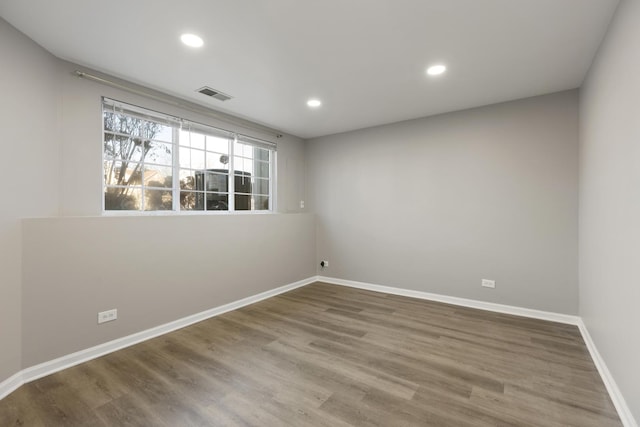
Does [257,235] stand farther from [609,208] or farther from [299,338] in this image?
[609,208]

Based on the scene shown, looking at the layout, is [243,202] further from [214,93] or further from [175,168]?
[214,93]

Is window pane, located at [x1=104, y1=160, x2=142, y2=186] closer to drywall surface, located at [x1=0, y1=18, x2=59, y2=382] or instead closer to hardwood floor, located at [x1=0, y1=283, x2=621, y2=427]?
drywall surface, located at [x1=0, y1=18, x2=59, y2=382]

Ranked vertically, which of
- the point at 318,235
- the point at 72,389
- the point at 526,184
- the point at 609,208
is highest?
the point at 526,184

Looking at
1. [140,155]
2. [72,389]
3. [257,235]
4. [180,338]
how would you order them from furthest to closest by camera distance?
[257,235], [140,155], [180,338], [72,389]

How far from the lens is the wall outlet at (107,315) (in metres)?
2.62

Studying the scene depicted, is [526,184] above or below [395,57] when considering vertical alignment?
below

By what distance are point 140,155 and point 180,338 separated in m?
2.02

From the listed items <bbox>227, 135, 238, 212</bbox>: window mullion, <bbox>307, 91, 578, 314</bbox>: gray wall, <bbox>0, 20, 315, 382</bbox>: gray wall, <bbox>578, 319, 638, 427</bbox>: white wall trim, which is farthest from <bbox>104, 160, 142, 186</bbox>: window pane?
<bbox>578, 319, 638, 427</bbox>: white wall trim

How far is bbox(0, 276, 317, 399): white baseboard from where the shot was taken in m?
2.14

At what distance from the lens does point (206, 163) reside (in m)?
3.86

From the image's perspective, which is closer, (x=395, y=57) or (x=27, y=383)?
(x=27, y=383)

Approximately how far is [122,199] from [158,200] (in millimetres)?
371

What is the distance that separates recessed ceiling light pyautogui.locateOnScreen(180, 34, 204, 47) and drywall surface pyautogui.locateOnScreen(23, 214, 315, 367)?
172 cm

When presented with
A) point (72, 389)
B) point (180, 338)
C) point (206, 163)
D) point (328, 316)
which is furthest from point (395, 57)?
point (72, 389)
